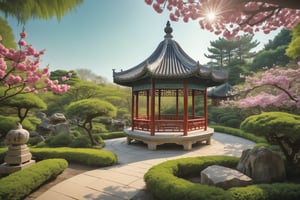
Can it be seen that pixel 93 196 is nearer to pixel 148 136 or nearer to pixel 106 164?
pixel 106 164

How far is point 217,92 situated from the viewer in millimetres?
26094

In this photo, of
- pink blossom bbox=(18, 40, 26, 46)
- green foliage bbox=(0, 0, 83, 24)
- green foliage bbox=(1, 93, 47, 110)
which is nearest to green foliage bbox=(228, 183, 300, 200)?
green foliage bbox=(0, 0, 83, 24)

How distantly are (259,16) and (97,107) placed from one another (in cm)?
714

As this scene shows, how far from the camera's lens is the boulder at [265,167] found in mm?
4938

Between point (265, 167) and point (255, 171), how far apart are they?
10.4 inches

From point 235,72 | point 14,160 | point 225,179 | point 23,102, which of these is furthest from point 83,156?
point 235,72

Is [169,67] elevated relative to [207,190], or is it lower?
elevated

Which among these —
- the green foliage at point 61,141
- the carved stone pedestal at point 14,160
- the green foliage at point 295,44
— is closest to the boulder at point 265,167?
the green foliage at point 295,44

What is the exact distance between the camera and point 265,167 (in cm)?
498

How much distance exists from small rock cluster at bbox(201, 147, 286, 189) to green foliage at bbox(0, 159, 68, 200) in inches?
161

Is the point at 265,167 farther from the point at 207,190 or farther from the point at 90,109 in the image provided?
the point at 90,109

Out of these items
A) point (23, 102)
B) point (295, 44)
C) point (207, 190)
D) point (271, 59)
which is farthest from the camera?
point (271, 59)

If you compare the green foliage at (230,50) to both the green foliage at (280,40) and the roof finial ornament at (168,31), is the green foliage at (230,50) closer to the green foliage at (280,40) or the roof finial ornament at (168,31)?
the green foliage at (280,40)

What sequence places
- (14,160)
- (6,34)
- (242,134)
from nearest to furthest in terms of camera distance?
(14,160) < (6,34) < (242,134)
